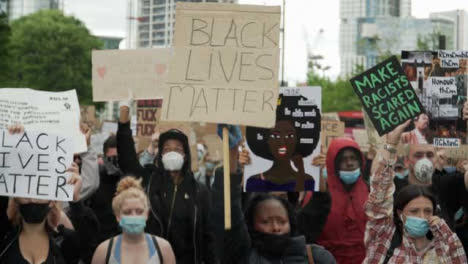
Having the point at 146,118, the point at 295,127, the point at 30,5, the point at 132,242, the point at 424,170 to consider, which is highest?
the point at 30,5

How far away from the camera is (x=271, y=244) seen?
21.3 ft

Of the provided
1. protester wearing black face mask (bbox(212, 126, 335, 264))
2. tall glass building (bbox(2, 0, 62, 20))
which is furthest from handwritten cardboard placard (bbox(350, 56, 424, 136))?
tall glass building (bbox(2, 0, 62, 20))

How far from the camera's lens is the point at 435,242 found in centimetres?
677

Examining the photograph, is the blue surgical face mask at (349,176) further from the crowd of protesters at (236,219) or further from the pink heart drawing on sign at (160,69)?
the pink heart drawing on sign at (160,69)

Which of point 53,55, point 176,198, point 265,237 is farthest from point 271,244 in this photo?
point 53,55

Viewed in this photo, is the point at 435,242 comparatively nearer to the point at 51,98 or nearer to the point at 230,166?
the point at 230,166

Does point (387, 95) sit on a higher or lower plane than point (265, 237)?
higher

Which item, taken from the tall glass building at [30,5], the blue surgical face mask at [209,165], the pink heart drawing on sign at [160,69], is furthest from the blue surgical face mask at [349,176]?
the tall glass building at [30,5]

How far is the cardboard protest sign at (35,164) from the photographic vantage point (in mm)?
6908

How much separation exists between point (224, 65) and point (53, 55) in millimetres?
58222

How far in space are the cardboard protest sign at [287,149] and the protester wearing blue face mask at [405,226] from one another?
31.3 inches

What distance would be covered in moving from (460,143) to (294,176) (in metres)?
2.15

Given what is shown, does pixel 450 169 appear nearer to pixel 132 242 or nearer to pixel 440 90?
pixel 440 90

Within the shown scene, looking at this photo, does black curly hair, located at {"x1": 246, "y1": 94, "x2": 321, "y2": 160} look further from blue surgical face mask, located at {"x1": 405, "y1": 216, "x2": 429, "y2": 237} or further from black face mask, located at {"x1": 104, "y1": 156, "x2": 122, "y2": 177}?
black face mask, located at {"x1": 104, "y1": 156, "x2": 122, "y2": 177}
